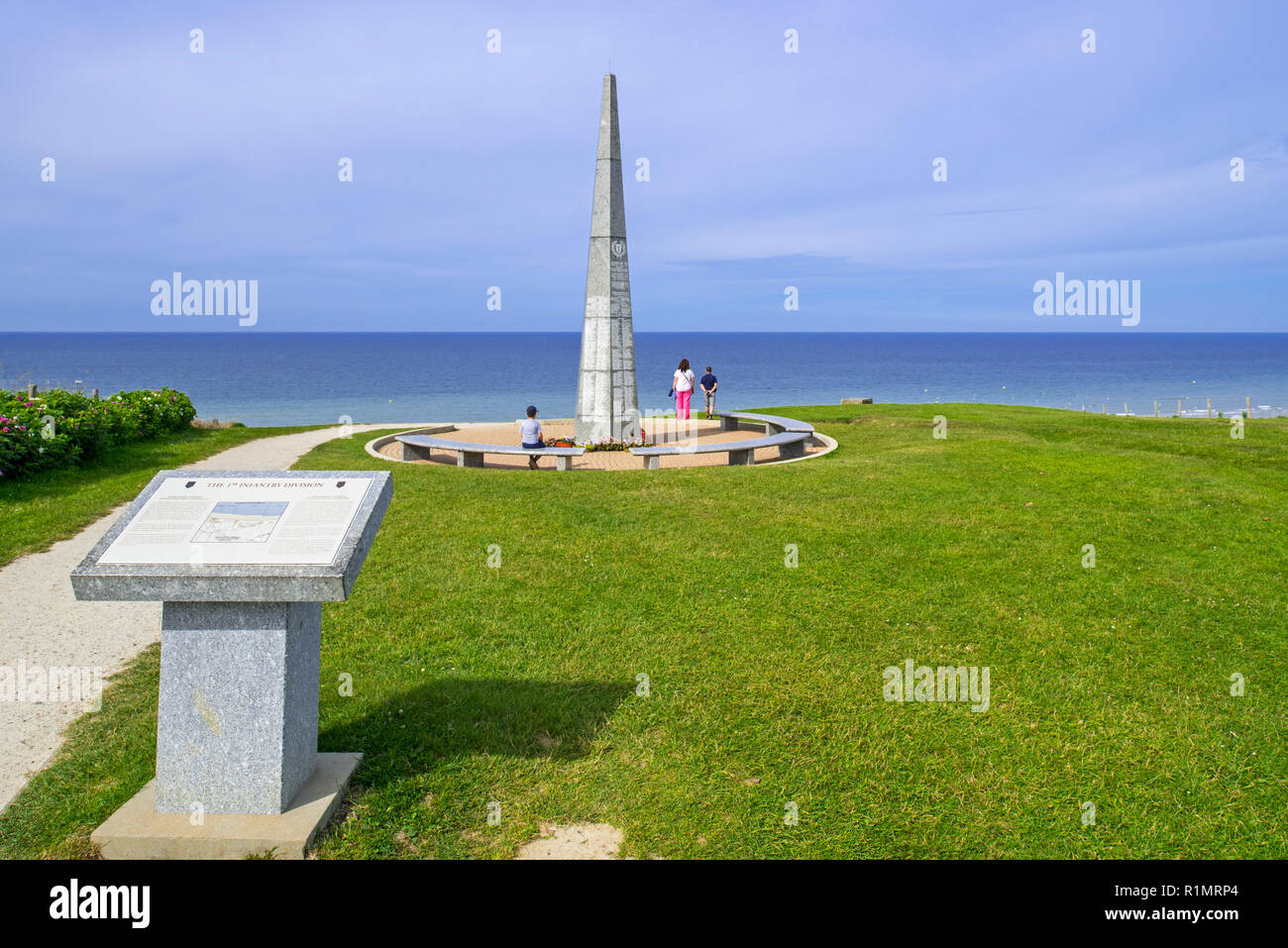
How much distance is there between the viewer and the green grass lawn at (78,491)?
33.3 ft

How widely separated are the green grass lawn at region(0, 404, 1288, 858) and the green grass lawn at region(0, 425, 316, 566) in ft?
13.0

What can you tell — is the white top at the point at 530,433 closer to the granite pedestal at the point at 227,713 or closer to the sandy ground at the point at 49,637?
the sandy ground at the point at 49,637

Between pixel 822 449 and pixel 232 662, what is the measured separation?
13555 millimetres

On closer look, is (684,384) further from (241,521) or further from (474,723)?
(241,521)

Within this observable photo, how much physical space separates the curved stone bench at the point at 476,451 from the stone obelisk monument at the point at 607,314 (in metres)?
1.97

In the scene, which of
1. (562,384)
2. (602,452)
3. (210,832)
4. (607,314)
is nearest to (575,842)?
(210,832)

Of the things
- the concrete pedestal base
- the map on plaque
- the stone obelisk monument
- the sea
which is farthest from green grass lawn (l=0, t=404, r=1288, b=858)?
the sea

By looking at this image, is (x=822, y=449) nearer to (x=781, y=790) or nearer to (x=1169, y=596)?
(x=1169, y=596)

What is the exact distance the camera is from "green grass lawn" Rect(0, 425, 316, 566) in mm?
10141

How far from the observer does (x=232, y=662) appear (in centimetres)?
433

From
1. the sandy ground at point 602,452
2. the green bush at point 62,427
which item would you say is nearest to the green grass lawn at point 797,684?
the sandy ground at point 602,452
